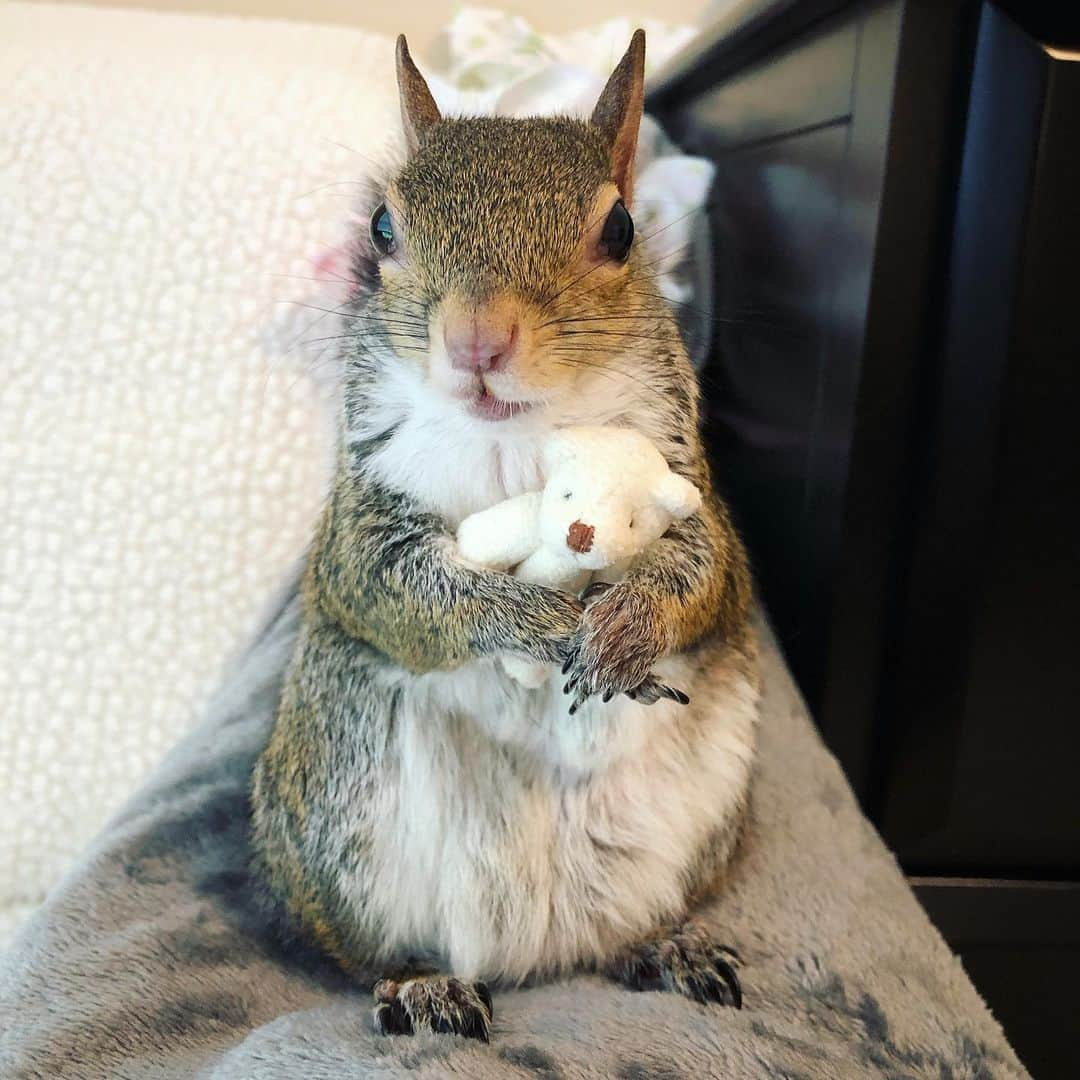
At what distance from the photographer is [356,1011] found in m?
0.65

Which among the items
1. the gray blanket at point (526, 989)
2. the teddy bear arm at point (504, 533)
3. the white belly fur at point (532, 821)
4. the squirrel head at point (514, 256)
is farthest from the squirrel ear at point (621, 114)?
the gray blanket at point (526, 989)

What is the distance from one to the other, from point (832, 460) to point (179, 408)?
0.77 m

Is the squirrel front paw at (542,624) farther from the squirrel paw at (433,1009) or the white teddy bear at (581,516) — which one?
the squirrel paw at (433,1009)

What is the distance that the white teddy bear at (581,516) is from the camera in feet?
1.74

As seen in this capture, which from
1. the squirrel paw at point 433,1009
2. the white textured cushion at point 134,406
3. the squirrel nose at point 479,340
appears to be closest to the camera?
the squirrel nose at point 479,340

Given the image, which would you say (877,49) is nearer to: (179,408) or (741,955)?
(741,955)

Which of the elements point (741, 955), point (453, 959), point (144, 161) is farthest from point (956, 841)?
point (144, 161)

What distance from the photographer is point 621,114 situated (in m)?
0.66

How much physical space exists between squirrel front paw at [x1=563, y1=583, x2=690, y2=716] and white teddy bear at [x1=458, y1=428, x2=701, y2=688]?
27 millimetres

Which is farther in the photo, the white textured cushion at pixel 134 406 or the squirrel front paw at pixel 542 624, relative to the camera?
the white textured cushion at pixel 134 406

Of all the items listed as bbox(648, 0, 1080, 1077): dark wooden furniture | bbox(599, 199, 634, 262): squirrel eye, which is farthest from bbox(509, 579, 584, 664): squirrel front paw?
bbox(648, 0, 1080, 1077): dark wooden furniture

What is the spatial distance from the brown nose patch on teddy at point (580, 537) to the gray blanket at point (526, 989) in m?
0.31

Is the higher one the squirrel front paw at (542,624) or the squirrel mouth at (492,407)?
the squirrel mouth at (492,407)

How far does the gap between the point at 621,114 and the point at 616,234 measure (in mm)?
116
